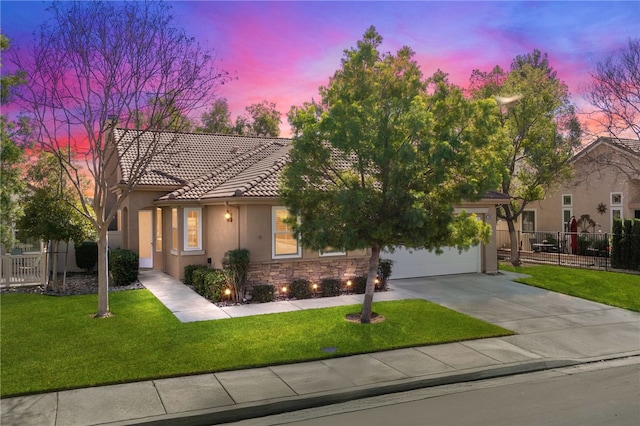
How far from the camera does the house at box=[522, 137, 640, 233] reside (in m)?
24.7

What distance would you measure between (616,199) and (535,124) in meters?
8.88

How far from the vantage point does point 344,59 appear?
35.9 feet

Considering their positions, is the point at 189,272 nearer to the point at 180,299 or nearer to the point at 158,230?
the point at 180,299

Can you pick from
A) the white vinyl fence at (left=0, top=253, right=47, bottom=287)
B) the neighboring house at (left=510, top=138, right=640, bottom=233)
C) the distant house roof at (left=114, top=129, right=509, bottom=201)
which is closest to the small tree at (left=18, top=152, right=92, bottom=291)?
the white vinyl fence at (left=0, top=253, right=47, bottom=287)

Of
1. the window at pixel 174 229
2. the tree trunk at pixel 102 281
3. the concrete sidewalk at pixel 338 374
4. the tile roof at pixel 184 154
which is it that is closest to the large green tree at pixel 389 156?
the concrete sidewalk at pixel 338 374

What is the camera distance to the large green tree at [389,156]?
1014 cm

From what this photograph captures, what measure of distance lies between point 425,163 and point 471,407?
17.0ft

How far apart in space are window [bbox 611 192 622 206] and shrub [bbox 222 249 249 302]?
21.4 metres

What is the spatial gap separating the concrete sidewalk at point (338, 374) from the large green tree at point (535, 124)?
28.7ft

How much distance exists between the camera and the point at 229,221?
1495cm

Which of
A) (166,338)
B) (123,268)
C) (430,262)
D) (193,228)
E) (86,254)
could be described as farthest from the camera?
(86,254)

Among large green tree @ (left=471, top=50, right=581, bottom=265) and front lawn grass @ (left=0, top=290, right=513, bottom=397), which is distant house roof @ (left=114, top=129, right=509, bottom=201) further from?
front lawn grass @ (left=0, top=290, right=513, bottom=397)

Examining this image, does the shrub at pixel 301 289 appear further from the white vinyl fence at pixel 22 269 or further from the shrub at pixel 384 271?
the white vinyl fence at pixel 22 269

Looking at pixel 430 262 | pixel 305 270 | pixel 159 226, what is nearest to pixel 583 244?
pixel 430 262
